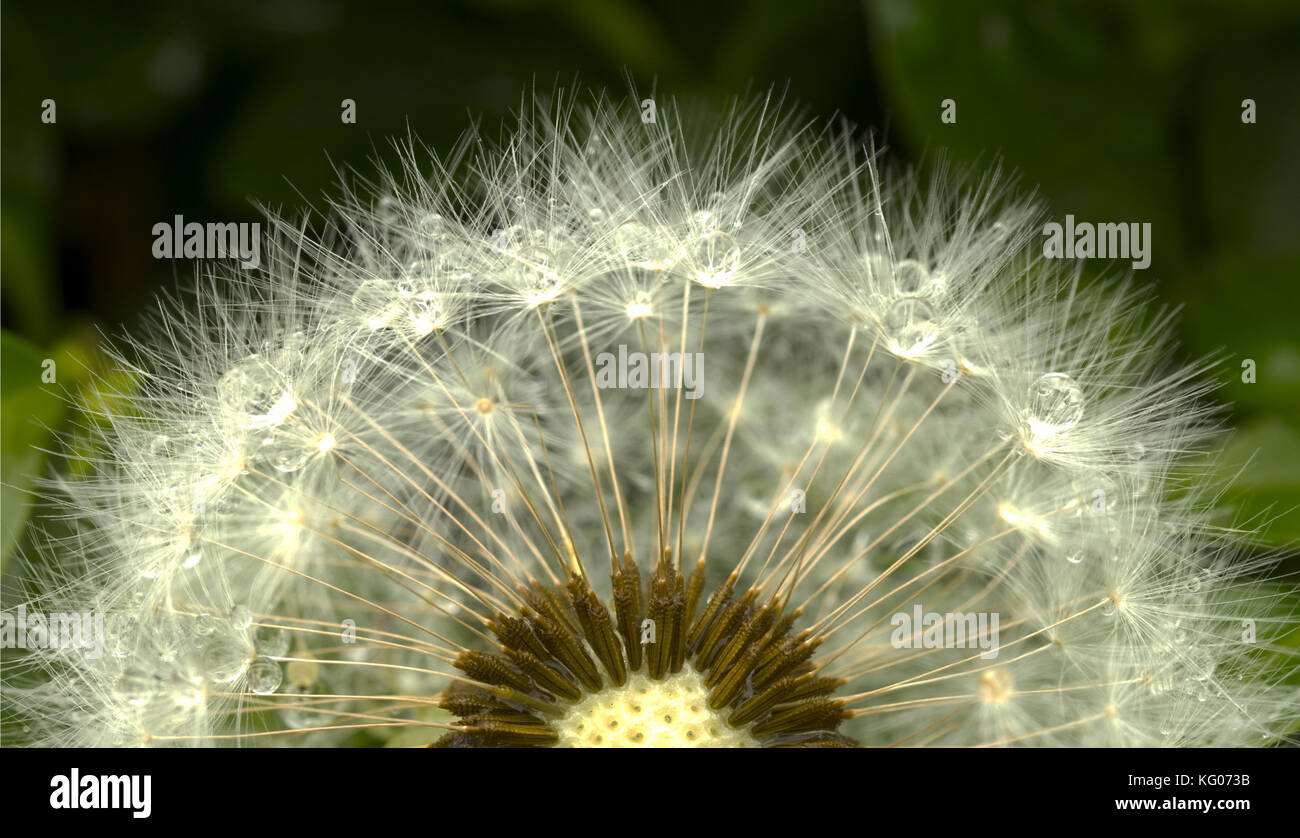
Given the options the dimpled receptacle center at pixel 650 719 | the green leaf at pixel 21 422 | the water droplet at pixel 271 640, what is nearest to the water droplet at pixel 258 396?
the water droplet at pixel 271 640

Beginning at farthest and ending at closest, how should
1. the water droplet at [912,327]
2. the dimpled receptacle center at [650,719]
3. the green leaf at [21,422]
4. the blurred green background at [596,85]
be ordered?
the blurred green background at [596,85] → the green leaf at [21,422] → the water droplet at [912,327] → the dimpled receptacle center at [650,719]

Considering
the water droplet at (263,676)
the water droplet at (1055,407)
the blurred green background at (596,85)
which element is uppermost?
the blurred green background at (596,85)

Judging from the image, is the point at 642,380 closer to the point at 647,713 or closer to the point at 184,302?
the point at 647,713

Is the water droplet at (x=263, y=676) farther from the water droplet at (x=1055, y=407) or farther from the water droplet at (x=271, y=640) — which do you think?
the water droplet at (x=1055, y=407)

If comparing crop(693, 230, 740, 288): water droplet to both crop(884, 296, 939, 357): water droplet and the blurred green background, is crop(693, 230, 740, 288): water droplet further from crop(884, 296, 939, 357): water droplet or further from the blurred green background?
the blurred green background

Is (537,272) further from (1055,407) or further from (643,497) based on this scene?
(1055,407)

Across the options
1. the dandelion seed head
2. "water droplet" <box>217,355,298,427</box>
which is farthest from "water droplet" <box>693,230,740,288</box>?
"water droplet" <box>217,355,298,427</box>
